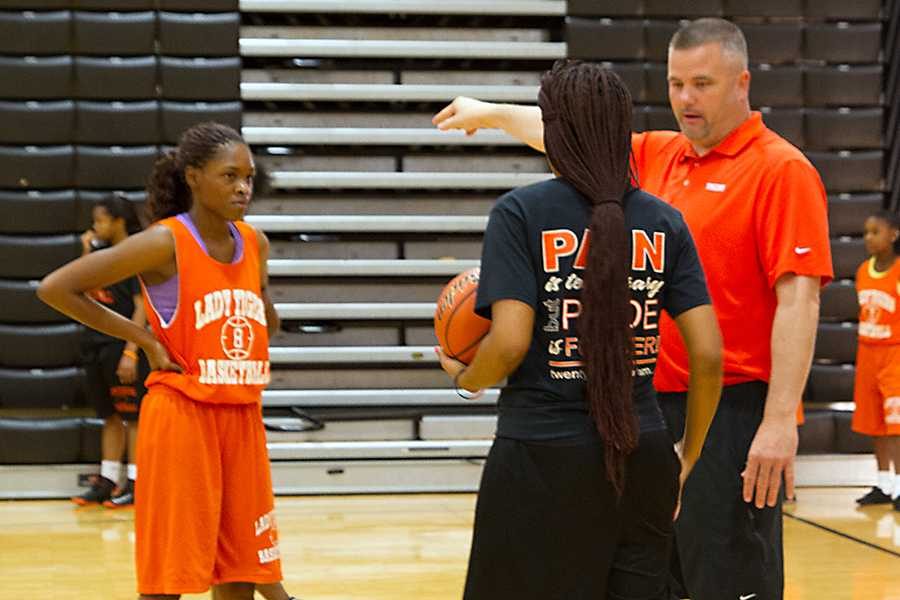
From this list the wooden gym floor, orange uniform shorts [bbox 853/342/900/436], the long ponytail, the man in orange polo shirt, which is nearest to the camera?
the long ponytail

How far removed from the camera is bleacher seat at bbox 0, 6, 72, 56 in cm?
716

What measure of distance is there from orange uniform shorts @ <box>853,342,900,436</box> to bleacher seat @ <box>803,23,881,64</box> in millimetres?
2138

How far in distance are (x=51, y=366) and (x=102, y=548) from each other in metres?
1.98

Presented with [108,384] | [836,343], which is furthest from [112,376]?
[836,343]

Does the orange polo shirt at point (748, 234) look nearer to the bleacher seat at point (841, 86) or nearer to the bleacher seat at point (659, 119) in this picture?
the bleacher seat at point (659, 119)

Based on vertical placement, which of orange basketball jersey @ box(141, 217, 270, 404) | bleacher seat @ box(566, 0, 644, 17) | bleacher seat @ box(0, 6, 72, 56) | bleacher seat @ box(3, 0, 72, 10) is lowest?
orange basketball jersey @ box(141, 217, 270, 404)

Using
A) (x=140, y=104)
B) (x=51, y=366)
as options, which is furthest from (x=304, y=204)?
(x=51, y=366)

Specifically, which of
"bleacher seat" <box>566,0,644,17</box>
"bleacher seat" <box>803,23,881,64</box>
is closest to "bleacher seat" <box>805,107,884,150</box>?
"bleacher seat" <box>803,23,881,64</box>

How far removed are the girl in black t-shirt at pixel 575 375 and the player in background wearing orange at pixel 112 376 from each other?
4.67 metres

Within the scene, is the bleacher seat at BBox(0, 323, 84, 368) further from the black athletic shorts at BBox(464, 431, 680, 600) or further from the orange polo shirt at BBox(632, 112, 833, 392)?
the black athletic shorts at BBox(464, 431, 680, 600)

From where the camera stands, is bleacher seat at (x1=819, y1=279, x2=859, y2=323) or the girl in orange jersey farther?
bleacher seat at (x1=819, y1=279, x2=859, y2=323)

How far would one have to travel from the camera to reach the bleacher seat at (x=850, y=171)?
7672 millimetres

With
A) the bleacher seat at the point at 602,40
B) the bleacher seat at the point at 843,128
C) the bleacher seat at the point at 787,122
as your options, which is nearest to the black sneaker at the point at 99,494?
the bleacher seat at the point at 602,40

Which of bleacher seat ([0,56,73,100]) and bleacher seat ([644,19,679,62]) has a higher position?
bleacher seat ([644,19,679,62])
